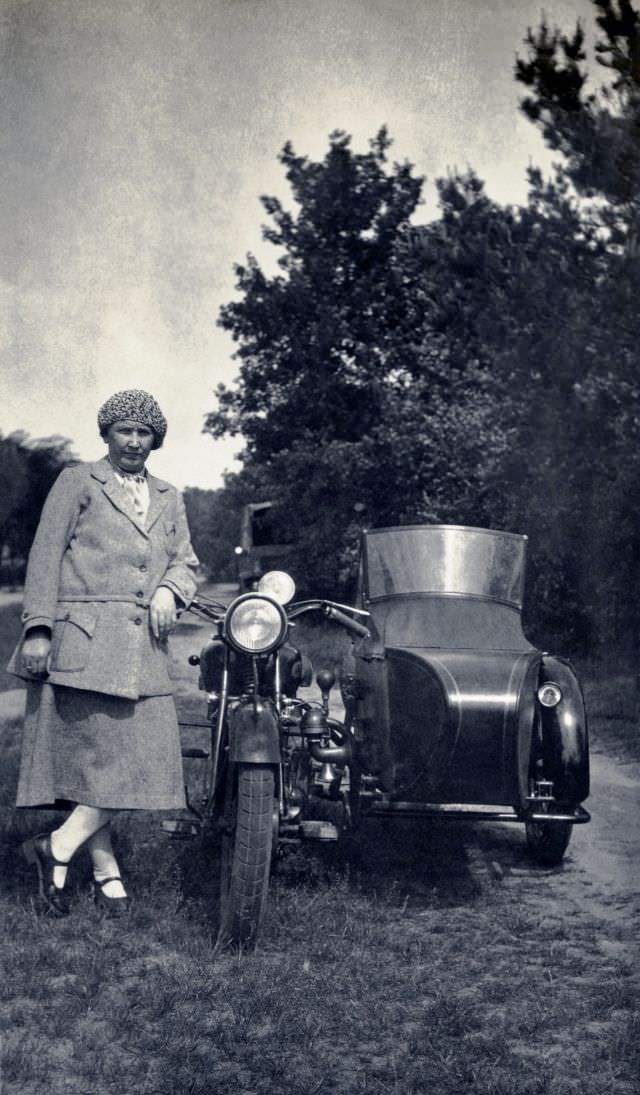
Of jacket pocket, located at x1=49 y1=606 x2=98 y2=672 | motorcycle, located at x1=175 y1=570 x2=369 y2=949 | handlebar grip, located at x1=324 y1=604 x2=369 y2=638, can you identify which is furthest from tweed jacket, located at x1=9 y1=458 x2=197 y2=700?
handlebar grip, located at x1=324 y1=604 x2=369 y2=638

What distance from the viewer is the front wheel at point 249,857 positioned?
3.64 m

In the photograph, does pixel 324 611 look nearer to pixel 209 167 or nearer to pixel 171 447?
pixel 171 447

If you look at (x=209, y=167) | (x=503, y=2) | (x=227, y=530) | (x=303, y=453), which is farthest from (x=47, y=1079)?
(x=227, y=530)

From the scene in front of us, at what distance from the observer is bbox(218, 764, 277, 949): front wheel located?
3.64 meters

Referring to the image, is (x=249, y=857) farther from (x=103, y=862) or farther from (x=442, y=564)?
(x=442, y=564)

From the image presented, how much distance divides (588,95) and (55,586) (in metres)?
4.55

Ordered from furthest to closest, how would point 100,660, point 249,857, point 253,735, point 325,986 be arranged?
1. point 100,660
2. point 253,735
3. point 249,857
4. point 325,986

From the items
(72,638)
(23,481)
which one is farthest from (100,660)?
(23,481)

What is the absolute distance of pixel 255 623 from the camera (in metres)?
3.84

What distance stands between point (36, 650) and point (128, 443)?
34.5 inches

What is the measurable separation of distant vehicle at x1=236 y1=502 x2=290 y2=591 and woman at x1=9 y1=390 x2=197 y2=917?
18.7 meters

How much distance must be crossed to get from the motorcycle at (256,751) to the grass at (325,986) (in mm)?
275

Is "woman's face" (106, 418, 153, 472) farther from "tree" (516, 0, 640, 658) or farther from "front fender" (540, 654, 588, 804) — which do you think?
"tree" (516, 0, 640, 658)

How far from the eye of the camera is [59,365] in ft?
15.1
